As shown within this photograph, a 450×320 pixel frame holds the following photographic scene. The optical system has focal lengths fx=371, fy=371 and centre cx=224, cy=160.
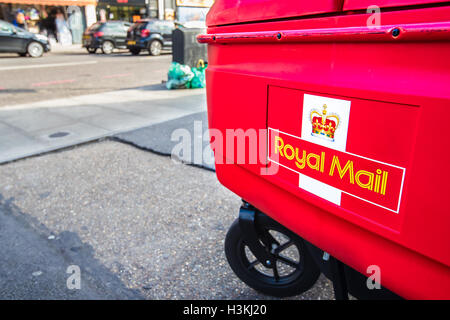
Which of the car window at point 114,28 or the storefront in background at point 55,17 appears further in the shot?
the storefront in background at point 55,17

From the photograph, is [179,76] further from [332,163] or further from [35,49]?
[35,49]

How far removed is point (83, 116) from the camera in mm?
6254

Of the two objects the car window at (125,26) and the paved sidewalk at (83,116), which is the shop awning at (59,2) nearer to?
the car window at (125,26)

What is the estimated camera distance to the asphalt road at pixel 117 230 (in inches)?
90.5

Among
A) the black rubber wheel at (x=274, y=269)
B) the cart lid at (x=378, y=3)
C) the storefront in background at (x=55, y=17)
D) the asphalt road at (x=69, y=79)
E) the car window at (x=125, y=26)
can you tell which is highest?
the storefront in background at (x=55, y=17)

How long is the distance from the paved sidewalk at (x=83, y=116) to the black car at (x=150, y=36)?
1000 centimetres

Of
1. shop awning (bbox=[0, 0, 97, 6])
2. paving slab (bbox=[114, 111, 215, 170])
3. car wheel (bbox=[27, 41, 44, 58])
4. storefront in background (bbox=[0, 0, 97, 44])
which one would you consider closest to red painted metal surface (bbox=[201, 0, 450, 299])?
paving slab (bbox=[114, 111, 215, 170])

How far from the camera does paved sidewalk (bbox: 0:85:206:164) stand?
4969 mm

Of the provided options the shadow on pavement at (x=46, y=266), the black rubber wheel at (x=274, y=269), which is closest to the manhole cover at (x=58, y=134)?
the shadow on pavement at (x=46, y=266)

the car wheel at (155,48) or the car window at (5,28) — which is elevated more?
the car window at (5,28)

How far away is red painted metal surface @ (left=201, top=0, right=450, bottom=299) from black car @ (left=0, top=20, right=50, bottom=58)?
18.3 meters

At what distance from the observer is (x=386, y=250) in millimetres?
1112
